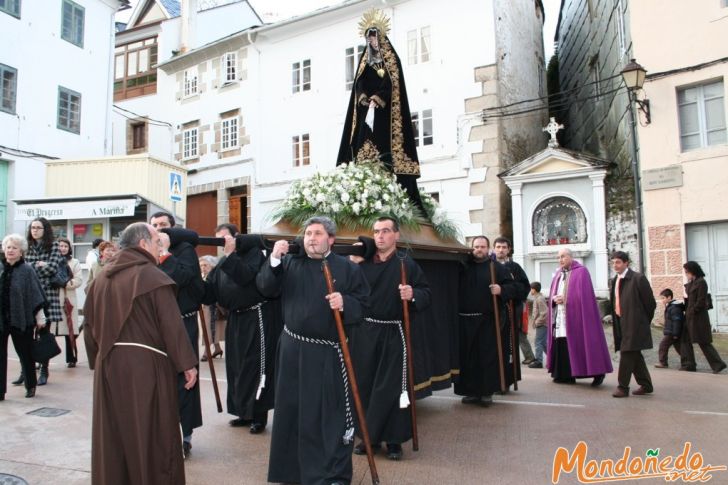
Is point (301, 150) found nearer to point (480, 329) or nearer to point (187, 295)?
point (480, 329)

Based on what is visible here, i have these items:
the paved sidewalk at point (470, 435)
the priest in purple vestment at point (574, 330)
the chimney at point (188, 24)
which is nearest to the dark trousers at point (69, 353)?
the paved sidewalk at point (470, 435)

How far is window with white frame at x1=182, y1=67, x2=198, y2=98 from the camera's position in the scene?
22837mm

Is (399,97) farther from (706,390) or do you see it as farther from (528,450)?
(706,390)

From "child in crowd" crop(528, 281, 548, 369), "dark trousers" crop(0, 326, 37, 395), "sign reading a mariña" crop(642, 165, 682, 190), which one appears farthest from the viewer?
"sign reading a mariña" crop(642, 165, 682, 190)

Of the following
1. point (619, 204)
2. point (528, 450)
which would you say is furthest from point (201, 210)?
point (528, 450)

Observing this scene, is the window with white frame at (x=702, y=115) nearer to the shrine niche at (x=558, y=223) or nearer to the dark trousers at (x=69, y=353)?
the shrine niche at (x=558, y=223)

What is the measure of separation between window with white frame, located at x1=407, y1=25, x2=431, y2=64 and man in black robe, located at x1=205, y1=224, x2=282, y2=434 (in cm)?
1379

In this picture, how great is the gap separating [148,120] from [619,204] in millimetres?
17811

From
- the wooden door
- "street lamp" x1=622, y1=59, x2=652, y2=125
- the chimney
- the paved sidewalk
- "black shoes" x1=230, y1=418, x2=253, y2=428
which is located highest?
the chimney

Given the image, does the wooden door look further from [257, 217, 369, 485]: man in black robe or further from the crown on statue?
[257, 217, 369, 485]: man in black robe

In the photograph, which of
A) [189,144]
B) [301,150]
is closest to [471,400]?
[301,150]

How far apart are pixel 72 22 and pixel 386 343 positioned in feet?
58.6

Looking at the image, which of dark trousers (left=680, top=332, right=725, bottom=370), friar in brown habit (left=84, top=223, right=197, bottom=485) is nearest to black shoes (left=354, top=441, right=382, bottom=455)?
friar in brown habit (left=84, top=223, right=197, bottom=485)

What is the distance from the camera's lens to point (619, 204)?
47.2 feet
